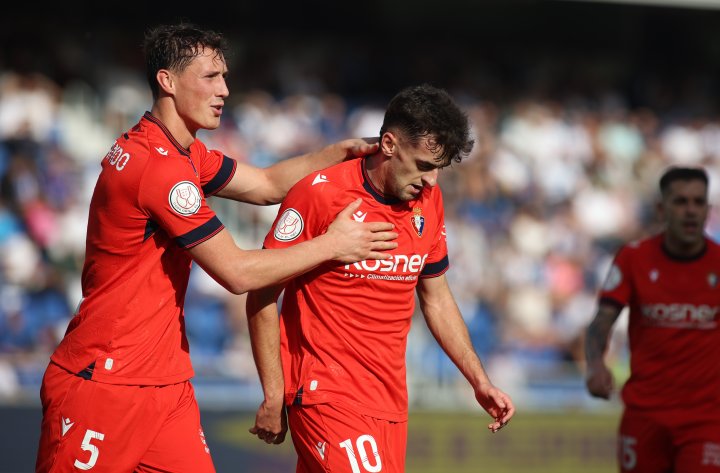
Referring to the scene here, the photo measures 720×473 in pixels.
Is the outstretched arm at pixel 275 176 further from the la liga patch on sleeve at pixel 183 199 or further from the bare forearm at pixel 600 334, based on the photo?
the bare forearm at pixel 600 334

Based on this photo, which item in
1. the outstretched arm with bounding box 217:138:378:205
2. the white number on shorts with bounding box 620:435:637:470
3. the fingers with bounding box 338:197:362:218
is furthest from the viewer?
the white number on shorts with bounding box 620:435:637:470

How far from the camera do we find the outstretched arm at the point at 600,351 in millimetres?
6383

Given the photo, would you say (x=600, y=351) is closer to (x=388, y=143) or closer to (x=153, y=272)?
(x=388, y=143)

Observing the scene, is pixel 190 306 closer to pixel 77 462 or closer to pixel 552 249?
pixel 552 249

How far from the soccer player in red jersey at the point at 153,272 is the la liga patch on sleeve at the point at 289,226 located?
20 centimetres

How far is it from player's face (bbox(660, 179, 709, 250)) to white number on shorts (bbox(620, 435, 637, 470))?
131cm

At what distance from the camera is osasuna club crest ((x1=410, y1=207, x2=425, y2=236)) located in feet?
16.7

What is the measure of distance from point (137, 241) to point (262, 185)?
41.2 inches

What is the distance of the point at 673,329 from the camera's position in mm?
6539

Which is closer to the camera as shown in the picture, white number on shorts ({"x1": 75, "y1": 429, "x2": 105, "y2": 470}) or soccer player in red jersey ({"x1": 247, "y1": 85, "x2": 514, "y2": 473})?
white number on shorts ({"x1": 75, "y1": 429, "x2": 105, "y2": 470})

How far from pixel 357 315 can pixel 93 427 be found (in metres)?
1.34

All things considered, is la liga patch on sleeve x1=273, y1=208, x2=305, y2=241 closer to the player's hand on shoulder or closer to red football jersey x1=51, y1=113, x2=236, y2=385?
the player's hand on shoulder

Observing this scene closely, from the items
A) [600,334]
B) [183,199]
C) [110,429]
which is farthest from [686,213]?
[110,429]

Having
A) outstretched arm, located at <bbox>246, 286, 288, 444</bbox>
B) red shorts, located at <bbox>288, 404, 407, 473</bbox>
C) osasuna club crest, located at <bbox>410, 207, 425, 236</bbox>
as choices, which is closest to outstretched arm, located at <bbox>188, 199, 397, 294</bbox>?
outstretched arm, located at <bbox>246, 286, 288, 444</bbox>
